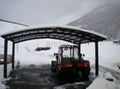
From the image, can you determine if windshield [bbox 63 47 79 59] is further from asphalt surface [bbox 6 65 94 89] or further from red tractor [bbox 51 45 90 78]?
asphalt surface [bbox 6 65 94 89]

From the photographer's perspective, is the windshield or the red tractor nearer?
the red tractor

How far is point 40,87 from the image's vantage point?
8.77 metres

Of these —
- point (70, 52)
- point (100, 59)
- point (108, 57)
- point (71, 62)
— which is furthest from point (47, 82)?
point (108, 57)

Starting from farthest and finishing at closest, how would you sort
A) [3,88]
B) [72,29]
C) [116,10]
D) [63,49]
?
1. [116,10]
2. [63,49]
3. [72,29]
4. [3,88]

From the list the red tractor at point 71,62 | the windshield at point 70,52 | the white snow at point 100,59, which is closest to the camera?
the white snow at point 100,59

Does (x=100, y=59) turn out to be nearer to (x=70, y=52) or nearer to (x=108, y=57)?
(x=108, y=57)

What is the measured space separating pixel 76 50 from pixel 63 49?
117 cm

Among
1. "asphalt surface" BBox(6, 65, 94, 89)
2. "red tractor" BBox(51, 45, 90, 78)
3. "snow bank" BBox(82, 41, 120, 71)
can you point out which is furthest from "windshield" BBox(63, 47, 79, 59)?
"snow bank" BBox(82, 41, 120, 71)

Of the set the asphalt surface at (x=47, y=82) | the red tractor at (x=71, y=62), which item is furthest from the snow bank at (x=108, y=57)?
the asphalt surface at (x=47, y=82)

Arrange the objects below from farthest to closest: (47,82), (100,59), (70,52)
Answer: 1. (100,59)
2. (70,52)
3. (47,82)

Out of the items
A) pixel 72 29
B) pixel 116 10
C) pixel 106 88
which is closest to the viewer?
pixel 106 88

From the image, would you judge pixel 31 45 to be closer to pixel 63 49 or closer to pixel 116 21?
pixel 63 49

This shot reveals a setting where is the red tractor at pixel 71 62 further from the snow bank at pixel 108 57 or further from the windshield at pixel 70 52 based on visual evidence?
the snow bank at pixel 108 57

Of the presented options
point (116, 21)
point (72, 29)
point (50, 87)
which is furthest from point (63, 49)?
point (116, 21)
